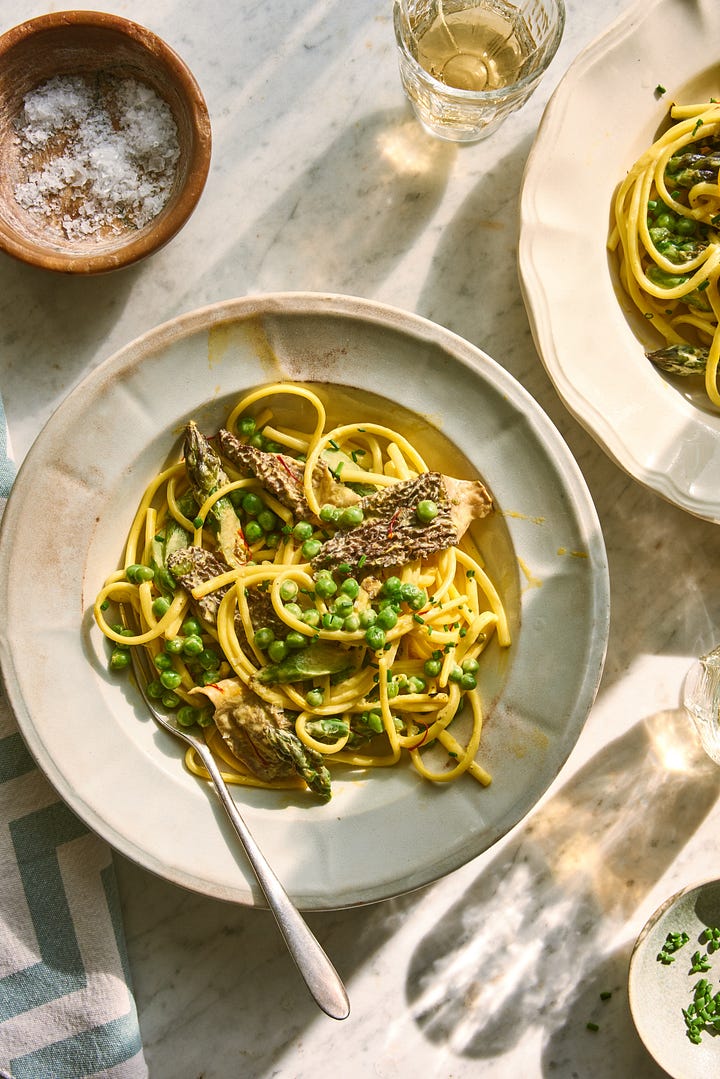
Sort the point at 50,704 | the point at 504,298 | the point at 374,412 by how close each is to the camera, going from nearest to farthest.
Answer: the point at 50,704 < the point at 374,412 < the point at 504,298

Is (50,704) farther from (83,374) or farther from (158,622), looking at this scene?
(83,374)

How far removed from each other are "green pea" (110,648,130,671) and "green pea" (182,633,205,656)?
20cm

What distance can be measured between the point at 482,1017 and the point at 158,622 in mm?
2090

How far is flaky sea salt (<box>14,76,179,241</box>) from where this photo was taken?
3150mm

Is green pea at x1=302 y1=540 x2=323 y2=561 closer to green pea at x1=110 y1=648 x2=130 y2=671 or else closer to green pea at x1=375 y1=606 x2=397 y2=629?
green pea at x1=375 y1=606 x2=397 y2=629

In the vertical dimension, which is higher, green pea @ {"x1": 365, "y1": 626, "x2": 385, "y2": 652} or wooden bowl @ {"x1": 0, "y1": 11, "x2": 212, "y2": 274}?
wooden bowl @ {"x1": 0, "y1": 11, "x2": 212, "y2": 274}

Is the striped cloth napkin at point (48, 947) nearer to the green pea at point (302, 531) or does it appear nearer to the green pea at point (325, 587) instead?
the green pea at point (302, 531)

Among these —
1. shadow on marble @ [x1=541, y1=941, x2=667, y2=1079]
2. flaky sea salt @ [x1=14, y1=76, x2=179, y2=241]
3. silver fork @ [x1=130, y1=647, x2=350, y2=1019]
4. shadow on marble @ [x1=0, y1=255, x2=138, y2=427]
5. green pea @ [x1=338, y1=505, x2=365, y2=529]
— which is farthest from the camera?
shadow on marble @ [x1=541, y1=941, x2=667, y2=1079]

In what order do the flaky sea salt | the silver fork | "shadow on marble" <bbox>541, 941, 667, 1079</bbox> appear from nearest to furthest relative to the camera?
the silver fork < the flaky sea salt < "shadow on marble" <bbox>541, 941, 667, 1079</bbox>

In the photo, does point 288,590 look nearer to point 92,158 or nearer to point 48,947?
point 48,947

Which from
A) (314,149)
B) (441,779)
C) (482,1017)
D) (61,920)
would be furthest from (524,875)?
(314,149)

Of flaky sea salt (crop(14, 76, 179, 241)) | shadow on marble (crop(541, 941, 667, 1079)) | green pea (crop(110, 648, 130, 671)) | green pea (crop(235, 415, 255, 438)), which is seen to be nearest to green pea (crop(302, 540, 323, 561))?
green pea (crop(235, 415, 255, 438))

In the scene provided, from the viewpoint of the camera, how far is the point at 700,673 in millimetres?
3434

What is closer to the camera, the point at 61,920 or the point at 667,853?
the point at 61,920
